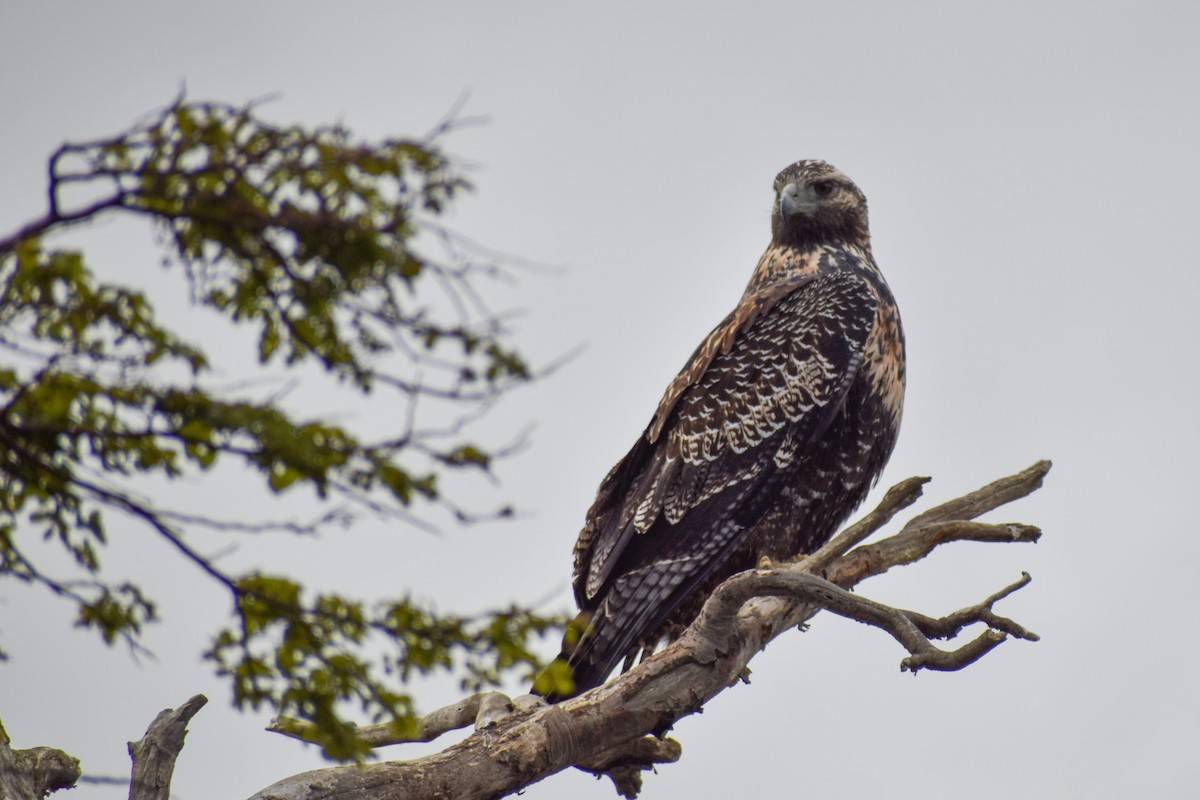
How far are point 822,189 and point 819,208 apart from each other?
158 mm

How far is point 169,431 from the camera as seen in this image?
3.83 metres

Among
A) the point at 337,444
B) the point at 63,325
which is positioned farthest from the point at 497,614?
the point at 63,325

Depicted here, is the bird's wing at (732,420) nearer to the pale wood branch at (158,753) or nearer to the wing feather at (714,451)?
the wing feather at (714,451)

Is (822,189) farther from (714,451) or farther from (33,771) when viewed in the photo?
(33,771)

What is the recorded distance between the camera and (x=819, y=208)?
9688 mm

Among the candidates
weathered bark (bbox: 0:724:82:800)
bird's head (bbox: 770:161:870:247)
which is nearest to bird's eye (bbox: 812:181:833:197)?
bird's head (bbox: 770:161:870:247)

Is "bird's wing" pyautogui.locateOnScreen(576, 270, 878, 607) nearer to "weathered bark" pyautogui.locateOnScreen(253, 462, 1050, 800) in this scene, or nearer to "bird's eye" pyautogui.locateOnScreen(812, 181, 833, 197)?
"bird's eye" pyautogui.locateOnScreen(812, 181, 833, 197)

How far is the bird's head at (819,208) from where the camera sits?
9.69 m

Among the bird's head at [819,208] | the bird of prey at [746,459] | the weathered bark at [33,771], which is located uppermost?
the bird's head at [819,208]

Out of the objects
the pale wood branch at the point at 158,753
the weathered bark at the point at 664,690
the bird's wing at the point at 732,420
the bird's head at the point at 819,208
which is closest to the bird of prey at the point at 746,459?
the bird's wing at the point at 732,420

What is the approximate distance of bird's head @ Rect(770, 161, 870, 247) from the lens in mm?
9688

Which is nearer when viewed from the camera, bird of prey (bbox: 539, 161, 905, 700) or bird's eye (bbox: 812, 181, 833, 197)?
bird of prey (bbox: 539, 161, 905, 700)

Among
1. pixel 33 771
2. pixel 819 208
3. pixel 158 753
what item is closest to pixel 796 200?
pixel 819 208

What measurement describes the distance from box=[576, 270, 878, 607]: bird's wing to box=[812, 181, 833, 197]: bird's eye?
0.79 metres
